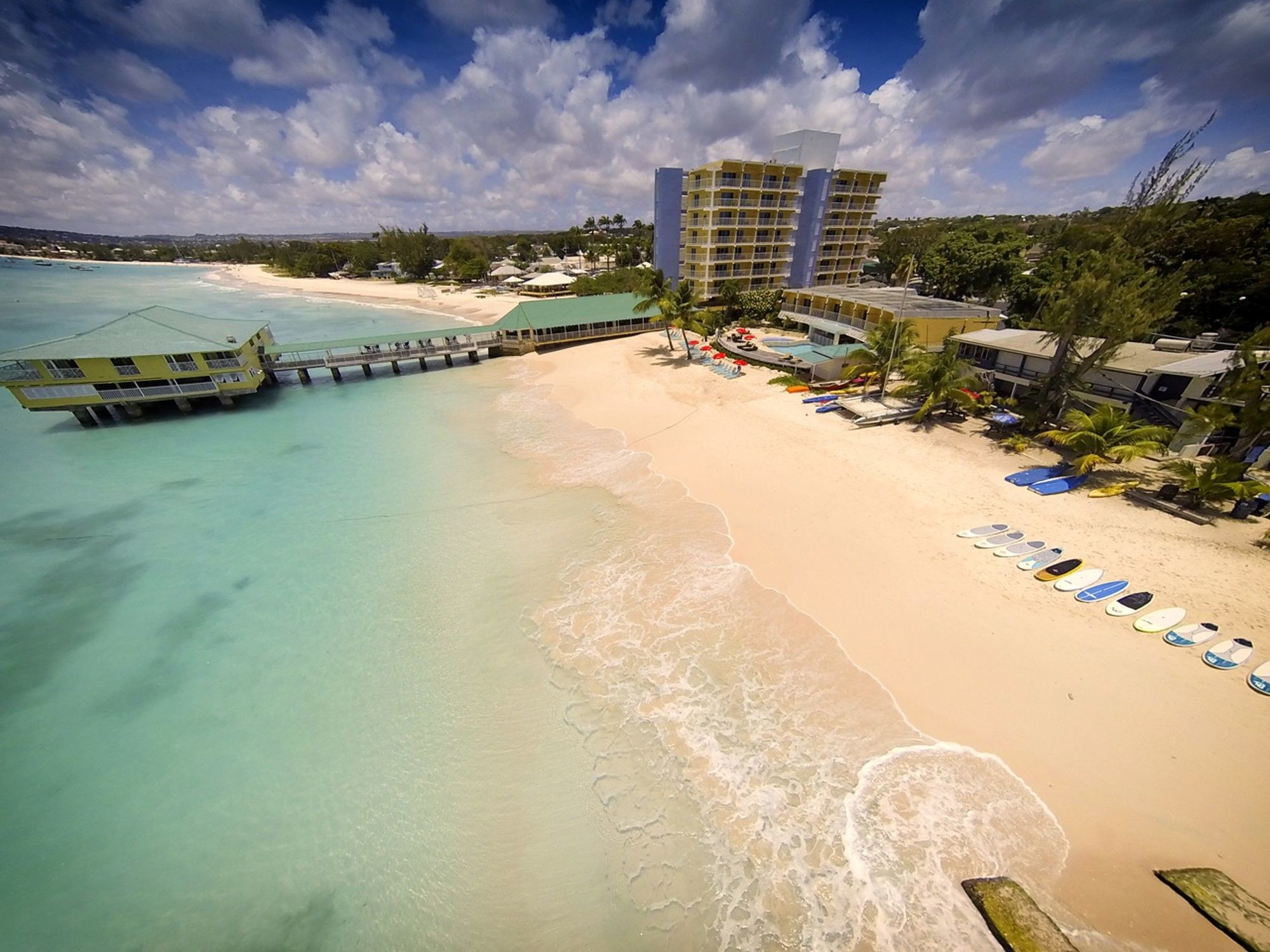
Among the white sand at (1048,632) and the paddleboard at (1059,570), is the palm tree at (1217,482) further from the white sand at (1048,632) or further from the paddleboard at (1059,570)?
the paddleboard at (1059,570)

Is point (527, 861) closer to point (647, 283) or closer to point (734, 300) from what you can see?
point (647, 283)

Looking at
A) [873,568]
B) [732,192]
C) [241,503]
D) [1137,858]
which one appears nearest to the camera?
[1137,858]

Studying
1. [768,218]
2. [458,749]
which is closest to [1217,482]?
[458,749]

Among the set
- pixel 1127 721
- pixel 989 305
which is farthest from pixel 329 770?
pixel 989 305

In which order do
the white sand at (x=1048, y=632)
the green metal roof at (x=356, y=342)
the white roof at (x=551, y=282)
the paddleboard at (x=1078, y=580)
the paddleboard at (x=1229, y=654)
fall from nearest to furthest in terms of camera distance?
the white sand at (x=1048, y=632) → the paddleboard at (x=1229, y=654) → the paddleboard at (x=1078, y=580) → the green metal roof at (x=356, y=342) → the white roof at (x=551, y=282)

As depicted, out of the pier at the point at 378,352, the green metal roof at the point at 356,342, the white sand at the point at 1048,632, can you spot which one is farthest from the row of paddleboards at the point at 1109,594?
the green metal roof at the point at 356,342

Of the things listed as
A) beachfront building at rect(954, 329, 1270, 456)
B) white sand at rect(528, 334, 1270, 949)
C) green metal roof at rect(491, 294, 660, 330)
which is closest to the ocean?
white sand at rect(528, 334, 1270, 949)
